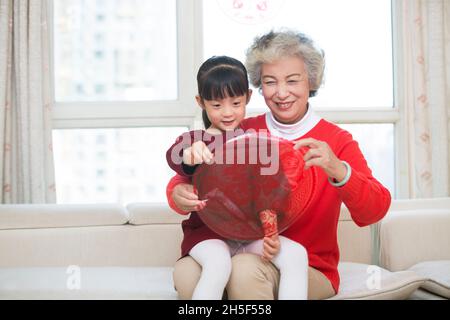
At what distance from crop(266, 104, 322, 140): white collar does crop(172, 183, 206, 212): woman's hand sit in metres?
0.31

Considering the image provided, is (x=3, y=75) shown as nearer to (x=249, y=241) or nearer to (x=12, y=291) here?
(x=12, y=291)

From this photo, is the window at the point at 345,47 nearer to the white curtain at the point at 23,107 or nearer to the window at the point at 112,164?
the window at the point at 112,164

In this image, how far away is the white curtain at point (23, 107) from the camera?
2611 mm

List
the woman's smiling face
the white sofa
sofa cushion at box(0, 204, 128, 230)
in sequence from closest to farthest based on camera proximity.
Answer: the woman's smiling face < the white sofa < sofa cushion at box(0, 204, 128, 230)

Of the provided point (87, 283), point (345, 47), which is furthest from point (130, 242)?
point (345, 47)

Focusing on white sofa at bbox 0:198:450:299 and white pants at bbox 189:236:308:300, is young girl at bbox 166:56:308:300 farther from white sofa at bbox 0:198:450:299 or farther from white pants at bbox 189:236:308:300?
white sofa at bbox 0:198:450:299

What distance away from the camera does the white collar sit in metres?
1.59

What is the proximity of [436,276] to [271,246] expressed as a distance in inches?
30.8

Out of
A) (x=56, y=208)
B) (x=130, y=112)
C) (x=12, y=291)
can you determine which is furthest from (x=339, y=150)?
(x=130, y=112)

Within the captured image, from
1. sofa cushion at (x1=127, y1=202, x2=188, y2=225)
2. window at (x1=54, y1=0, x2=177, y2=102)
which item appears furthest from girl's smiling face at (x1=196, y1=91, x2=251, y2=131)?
window at (x1=54, y1=0, x2=177, y2=102)

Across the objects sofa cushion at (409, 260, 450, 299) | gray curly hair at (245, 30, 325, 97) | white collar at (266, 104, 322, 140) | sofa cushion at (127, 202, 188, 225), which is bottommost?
sofa cushion at (409, 260, 450, 299)

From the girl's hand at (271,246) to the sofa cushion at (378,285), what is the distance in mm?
299

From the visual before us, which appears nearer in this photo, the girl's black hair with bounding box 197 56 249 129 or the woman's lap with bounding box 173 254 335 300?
the woman's lap with bounding box 173 254 335 300

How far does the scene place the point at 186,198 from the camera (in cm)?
136
